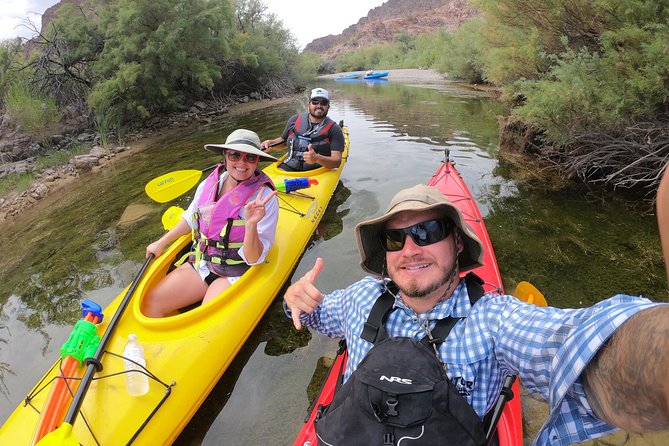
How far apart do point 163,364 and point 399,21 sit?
12655 cm

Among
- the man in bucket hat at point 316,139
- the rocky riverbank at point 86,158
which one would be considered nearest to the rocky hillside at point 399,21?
the rocky riverbank at point 86,158

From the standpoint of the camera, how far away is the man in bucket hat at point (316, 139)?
5.66 metres

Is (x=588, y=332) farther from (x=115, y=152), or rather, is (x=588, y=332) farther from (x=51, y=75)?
(x=51, y=75)

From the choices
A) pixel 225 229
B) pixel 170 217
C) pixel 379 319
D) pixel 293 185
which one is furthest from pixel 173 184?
pixel 379 319

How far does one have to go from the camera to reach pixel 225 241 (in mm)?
3166

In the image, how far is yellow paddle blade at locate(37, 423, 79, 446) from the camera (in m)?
1.67

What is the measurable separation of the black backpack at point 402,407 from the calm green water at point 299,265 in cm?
163

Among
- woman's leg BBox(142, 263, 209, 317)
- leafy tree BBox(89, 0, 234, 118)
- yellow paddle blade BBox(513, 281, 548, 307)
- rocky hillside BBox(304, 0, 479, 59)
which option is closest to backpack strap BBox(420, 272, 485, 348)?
yellow paddle blade BBox(513, 281, 548, 307)

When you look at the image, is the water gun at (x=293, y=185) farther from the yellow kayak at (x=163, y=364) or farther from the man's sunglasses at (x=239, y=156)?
the man's sunglasses at (x=239, y=156)

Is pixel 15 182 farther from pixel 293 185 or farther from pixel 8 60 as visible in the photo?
pixel 293 185

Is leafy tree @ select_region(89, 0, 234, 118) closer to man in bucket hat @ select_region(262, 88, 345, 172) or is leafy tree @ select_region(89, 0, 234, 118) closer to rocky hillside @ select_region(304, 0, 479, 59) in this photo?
man in bucket hat @ select_region(262, 88, 345, 172)

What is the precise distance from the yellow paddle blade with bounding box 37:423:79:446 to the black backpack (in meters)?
1.26

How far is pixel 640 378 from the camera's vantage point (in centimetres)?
82

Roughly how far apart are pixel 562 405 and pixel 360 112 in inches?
596
